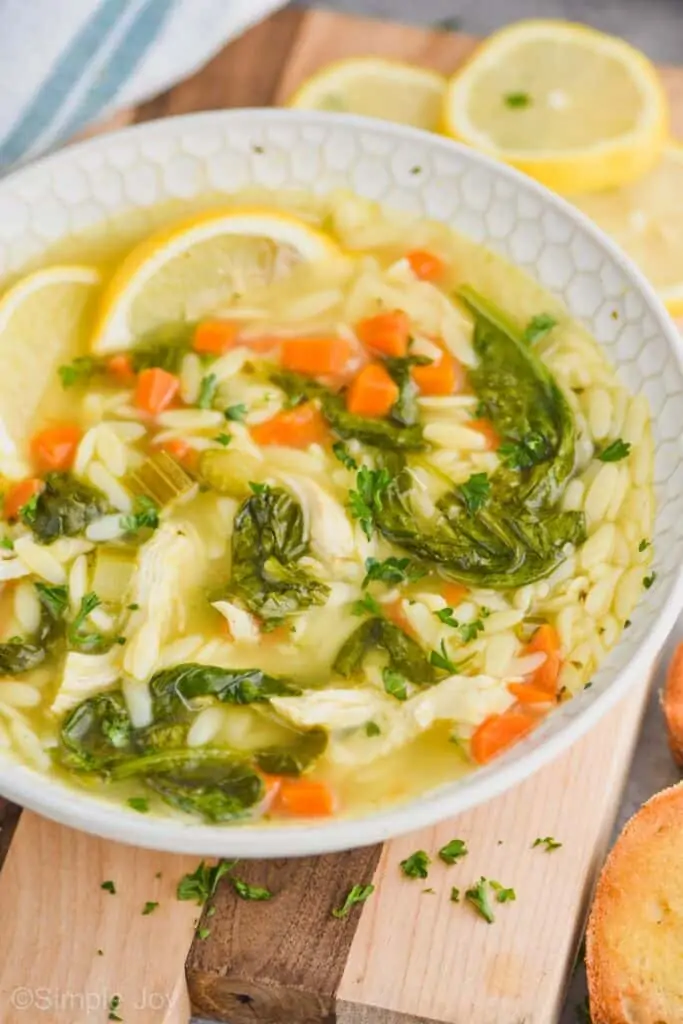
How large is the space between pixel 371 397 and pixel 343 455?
212 millimetres

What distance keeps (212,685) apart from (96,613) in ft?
1.29

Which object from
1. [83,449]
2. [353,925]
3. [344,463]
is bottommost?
[353,925]

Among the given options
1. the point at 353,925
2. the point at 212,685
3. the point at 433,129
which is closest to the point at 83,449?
the point at 212,685

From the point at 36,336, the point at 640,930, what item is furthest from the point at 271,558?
the point at 640,930

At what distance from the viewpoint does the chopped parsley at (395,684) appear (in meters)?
3.66

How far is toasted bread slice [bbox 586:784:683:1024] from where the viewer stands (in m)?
3.76

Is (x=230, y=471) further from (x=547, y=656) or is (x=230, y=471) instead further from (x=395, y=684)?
(x=547, y=656)

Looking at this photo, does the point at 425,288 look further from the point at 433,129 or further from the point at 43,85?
the point at 43,85

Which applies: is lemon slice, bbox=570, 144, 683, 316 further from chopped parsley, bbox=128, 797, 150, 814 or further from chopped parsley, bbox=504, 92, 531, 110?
chopped parsley, bbox=128, 797, 150, 814

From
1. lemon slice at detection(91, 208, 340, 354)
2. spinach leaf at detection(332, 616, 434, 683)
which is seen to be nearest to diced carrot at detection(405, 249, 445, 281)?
lemon slice at detection(91, 208, 340, 354)

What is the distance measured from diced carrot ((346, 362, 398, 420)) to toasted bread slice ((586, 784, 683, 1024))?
54.5 inches

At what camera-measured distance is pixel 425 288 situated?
4465 mm

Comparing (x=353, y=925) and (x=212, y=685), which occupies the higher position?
(x=212, y=685)

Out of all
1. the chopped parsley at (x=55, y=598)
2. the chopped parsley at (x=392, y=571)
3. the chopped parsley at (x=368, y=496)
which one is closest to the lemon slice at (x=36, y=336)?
the chopped parsley at (x=55, y=598)
